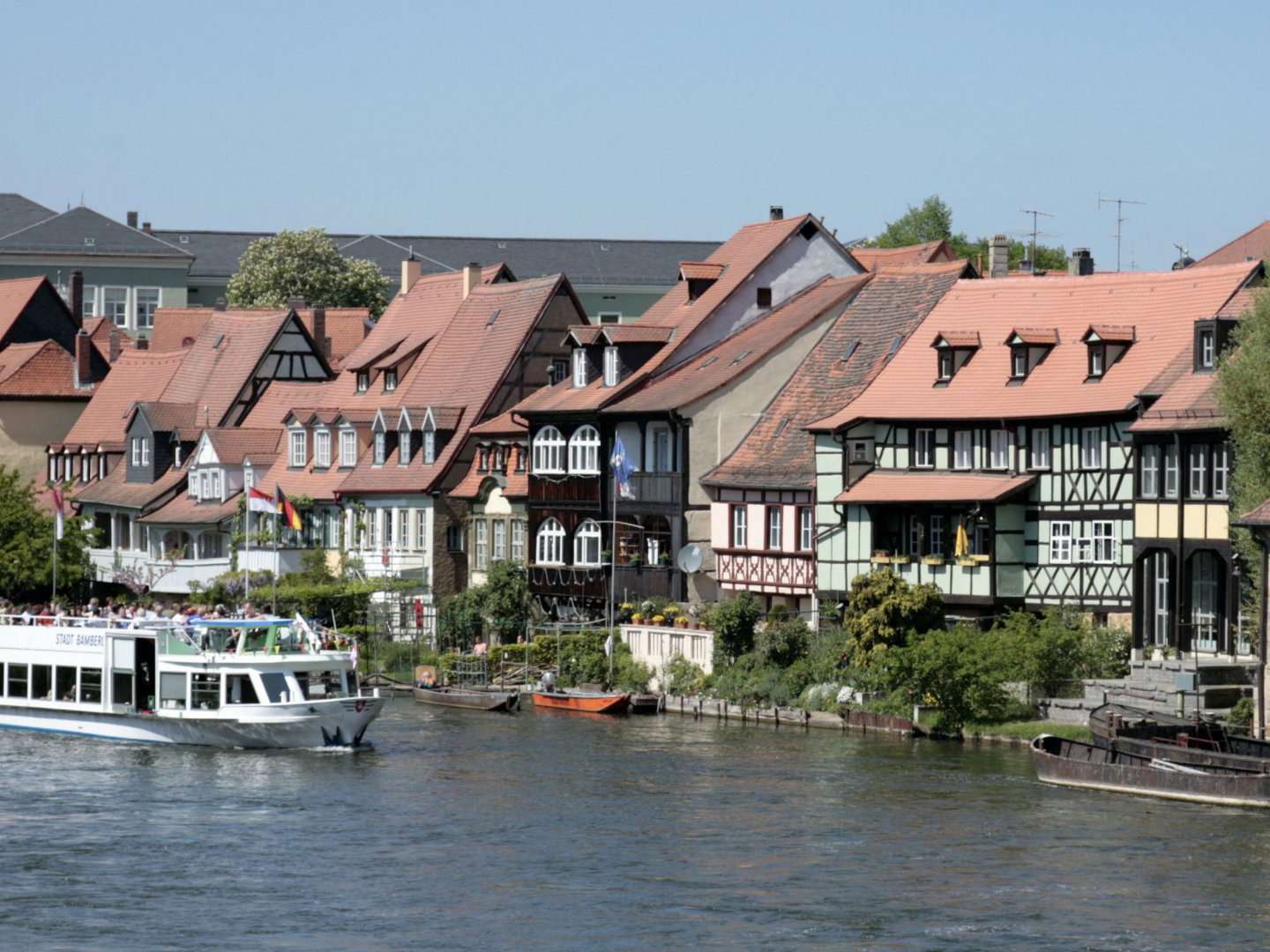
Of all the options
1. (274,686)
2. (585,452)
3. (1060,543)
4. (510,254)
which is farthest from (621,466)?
(510,254)

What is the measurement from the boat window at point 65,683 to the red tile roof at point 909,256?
32.7 meters

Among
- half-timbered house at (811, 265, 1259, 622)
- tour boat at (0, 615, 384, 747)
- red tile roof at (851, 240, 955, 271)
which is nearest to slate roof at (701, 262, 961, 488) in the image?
half-timbered house at (811, 265, 1259, 622)

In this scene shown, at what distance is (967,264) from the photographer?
254 ft

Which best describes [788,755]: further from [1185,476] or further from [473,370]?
[473,370]

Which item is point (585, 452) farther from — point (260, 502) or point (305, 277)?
point (305, 277)

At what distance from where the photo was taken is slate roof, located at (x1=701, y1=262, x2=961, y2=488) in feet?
250

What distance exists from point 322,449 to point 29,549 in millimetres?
10736

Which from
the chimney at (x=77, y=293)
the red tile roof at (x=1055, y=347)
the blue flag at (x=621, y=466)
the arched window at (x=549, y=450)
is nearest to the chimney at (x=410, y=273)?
the arched window at (x=549, y=450)

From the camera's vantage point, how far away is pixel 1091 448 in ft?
224

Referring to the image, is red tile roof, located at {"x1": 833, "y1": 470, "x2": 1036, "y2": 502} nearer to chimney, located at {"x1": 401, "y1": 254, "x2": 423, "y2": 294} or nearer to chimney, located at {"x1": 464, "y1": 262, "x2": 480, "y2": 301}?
chimney, located at {"x1": 464, "y1": 262, "x2": 480, "y2": 301}

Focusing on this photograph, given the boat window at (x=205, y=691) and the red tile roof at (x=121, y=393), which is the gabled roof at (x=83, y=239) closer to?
the red tile roof at (x=121, y=393)

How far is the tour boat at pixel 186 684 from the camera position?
2522 inches

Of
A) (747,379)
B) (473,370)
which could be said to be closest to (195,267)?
(473,370)

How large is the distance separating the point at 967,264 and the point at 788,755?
21.6 m
